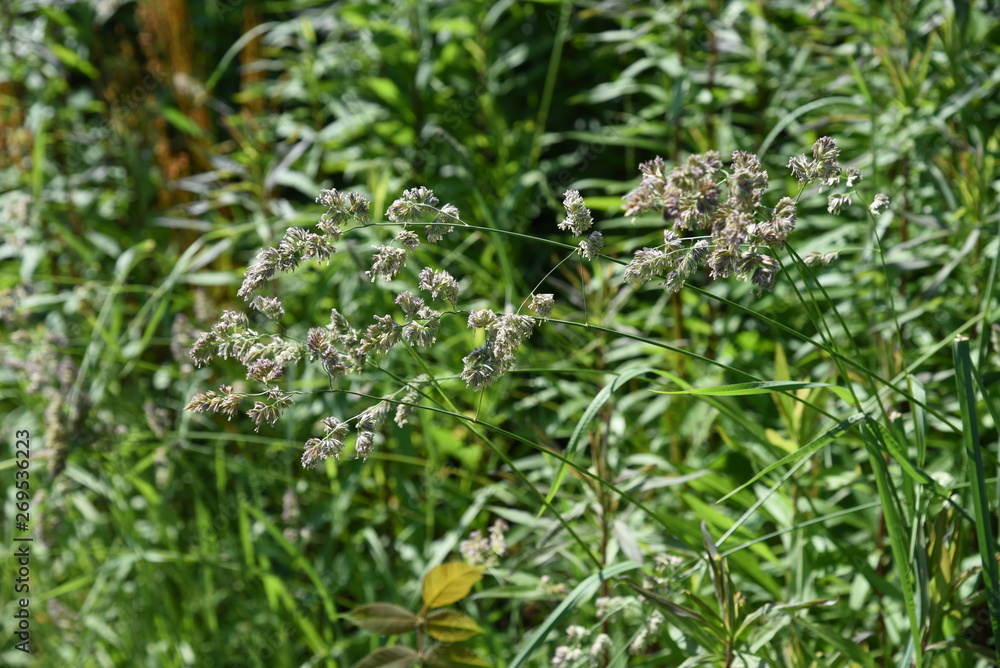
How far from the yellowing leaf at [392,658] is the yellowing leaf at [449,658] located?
0.10 feet

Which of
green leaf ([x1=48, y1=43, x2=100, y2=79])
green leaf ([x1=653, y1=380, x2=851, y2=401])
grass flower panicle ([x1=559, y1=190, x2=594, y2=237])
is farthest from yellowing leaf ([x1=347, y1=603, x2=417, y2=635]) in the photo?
green leaf ([x1=48, y1=43, x2=100, y2=79])

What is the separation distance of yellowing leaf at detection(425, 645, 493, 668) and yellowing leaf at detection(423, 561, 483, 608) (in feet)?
0.29

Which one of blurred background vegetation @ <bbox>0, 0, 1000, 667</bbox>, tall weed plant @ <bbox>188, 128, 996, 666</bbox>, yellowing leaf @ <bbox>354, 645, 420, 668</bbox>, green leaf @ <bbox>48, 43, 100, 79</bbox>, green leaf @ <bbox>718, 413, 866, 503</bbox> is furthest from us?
green leaf @ <bbox>48, 43, 100, 79</bbox>

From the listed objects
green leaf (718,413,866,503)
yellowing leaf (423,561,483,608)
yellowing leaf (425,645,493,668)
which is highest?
green leaf (718,413,866,503)

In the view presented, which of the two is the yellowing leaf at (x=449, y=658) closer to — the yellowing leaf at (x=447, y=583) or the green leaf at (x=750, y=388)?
the yellowing leaf at (x=447, y=583)

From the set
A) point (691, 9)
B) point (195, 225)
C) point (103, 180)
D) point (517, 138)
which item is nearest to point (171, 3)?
point (103, 180)

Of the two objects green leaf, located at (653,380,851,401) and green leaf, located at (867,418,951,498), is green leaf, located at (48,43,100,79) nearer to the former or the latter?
green leaf, located at (653,380,851,401)

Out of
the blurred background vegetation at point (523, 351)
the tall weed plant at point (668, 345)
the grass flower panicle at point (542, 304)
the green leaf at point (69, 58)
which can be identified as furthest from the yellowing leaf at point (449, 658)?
the green leaf at point (69, 58)

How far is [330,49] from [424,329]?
233 centimetres

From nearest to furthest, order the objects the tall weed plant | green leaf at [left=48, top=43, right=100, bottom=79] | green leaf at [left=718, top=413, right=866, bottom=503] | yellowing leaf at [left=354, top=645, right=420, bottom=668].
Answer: the tall weed plant, green leaf at [left=718, top=413, right=866, bottom=503], yellowing leaf at [left=354, top=645, right=420, bottom=668], green leaf at [left=48, top=43, right=100, bottom=79]

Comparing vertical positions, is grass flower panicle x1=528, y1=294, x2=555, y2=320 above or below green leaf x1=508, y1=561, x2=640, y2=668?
above

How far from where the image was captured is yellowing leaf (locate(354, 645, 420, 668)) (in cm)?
145

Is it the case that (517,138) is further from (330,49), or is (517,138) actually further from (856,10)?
(856,10)

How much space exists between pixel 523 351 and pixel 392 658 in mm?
887
